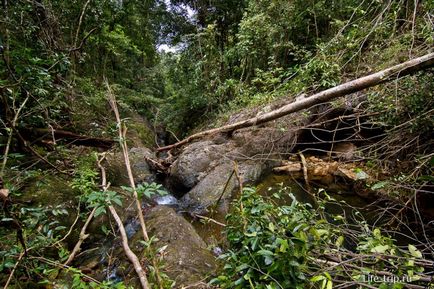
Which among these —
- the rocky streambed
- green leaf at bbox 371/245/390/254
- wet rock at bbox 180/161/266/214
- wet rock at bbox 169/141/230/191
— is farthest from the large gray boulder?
wet rock at bbox 169/141/230/191

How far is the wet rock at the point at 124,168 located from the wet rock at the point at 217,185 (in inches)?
51.7

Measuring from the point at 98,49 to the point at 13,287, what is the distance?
8532 millimetres

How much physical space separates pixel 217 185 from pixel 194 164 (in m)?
0.87

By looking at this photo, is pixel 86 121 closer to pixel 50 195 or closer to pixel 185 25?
pixel 50 195

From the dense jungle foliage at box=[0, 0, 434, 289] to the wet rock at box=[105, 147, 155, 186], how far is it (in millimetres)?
555

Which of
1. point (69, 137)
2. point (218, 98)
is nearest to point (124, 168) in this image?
point (69, 137)

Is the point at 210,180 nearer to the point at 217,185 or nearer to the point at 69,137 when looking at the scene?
the point at 217,185

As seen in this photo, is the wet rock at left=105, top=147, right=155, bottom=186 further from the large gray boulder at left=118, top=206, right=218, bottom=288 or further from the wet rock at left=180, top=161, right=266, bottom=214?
the large gray boulder at left=118, top=206, right=218, bottom=288

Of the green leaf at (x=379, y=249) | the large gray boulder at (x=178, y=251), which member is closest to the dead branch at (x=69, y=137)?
the large gray boulder at (x=178, y=251)

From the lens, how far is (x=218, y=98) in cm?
915

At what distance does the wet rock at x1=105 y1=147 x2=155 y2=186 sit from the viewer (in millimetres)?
5066

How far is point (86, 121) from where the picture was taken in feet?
19.4

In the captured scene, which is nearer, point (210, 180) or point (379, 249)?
point (379, 249)

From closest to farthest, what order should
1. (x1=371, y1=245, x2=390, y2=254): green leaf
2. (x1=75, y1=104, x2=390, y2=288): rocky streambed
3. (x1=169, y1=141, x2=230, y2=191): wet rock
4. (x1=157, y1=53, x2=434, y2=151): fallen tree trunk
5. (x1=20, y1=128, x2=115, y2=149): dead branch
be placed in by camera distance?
1. (x1=371, y1=245, x2=390, y2=254): green leaf
2. (x1=157, y1=53, x2=434, y2=151): fallen tree trunk
3. (x1=75, y1=104, x2=390, y2=288): rocky streambed
4. (x1=20, y1=128, x2=115, y2=149): dead branch
5. (x1=169, y1=141, x2=230, y2=191): wet rock
